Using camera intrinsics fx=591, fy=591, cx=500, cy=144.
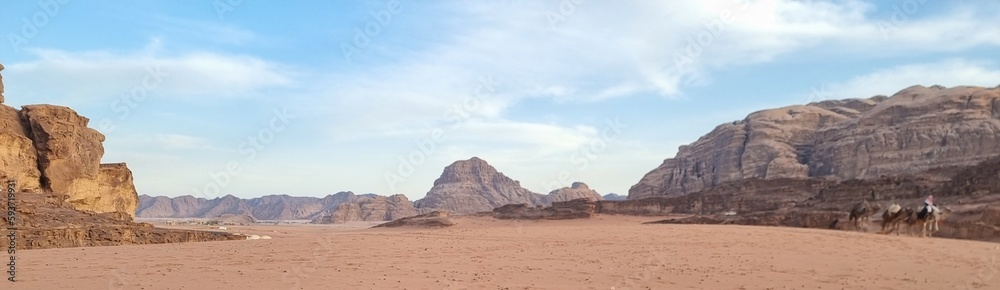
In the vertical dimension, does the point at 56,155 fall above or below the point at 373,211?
above

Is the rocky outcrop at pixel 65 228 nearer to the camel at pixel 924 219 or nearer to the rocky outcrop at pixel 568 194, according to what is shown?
the camel at pixel 924 219

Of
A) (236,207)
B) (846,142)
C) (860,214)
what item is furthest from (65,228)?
(236,207)

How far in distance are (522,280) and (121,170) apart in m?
31.8

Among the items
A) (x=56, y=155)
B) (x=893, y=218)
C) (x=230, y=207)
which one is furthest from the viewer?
(x=230, y=207)

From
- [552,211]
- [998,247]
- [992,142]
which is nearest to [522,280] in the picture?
[998,247]

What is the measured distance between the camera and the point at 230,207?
162 m

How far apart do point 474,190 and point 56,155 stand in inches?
3269

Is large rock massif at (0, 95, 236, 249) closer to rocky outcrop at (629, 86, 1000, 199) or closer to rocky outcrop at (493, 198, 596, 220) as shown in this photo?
rocky outcrop at (493, 198, 596, 220)

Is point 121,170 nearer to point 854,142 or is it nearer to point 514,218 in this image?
point 514,218

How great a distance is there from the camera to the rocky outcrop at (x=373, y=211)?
286 feet

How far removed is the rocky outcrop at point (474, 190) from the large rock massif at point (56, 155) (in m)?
66.3

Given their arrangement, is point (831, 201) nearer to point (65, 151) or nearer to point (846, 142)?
point (846, 142)

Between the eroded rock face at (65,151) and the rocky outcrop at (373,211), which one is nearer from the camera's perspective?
the eroded rock face at (65,151)

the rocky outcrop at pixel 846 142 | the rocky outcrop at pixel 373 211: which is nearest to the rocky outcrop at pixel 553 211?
the rocky outcrop at pixel 846 142
